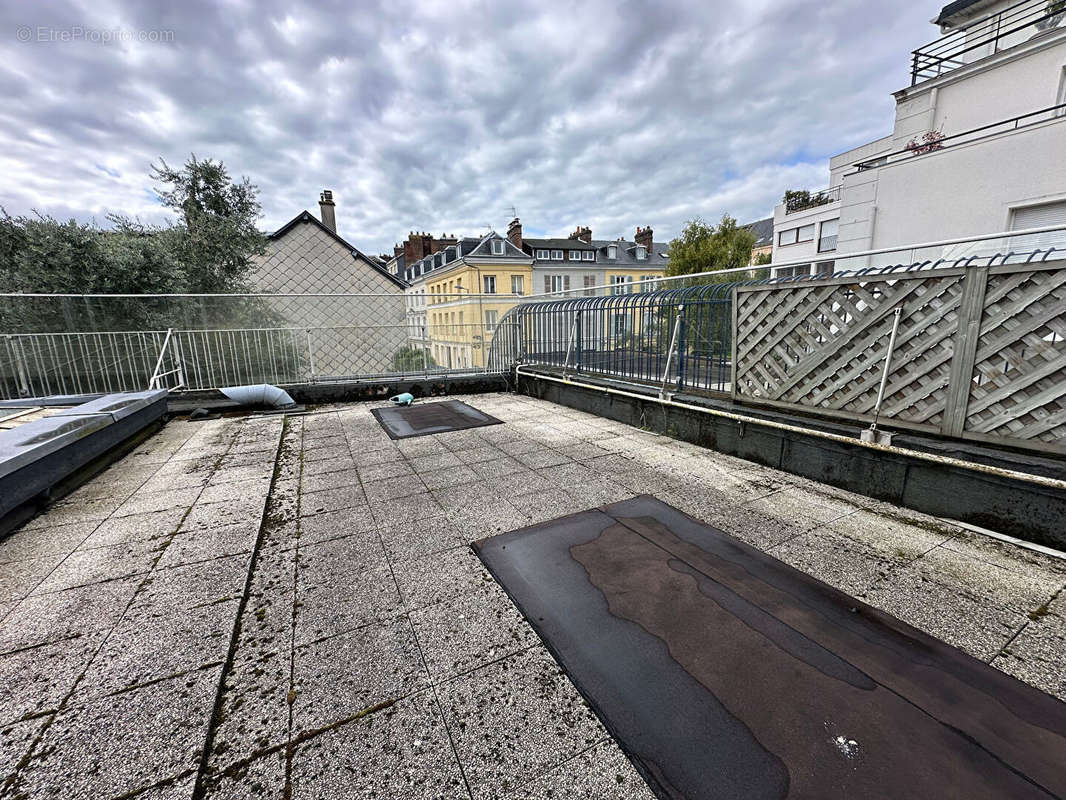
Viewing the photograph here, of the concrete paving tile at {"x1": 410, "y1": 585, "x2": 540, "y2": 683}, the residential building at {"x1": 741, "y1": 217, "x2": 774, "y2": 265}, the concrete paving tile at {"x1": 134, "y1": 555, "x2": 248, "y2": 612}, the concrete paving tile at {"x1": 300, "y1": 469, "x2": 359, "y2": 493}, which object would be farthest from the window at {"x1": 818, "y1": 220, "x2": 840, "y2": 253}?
the concrete paving tile at {"x1": 134, "y1": 555, "x2": 248, "y2": 612}

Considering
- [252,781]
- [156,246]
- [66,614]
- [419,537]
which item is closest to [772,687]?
[252,781]

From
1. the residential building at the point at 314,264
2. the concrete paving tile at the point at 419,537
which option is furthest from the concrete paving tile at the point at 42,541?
the residential building at the point at 314,264

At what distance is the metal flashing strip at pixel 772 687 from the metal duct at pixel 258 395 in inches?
247

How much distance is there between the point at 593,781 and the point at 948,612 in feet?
6.82

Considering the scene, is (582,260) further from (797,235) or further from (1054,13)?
(1054,13)

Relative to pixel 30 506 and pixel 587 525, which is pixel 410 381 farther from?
pixel 587 525

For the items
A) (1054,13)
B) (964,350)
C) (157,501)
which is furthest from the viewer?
(1054,13)

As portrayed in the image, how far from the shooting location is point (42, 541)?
286cm

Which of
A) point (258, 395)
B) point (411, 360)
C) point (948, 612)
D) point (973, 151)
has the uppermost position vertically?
point (973, 151)

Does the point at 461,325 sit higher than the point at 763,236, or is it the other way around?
the point at 763,236

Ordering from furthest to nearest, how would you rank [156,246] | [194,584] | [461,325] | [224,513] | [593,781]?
[461,325], [156,246], [224,513], [194,584], [593,781]

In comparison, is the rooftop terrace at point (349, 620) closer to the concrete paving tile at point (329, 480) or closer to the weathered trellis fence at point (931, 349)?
the concrete paving tile at point (329, 480)

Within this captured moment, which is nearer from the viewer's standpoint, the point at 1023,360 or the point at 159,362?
the point at 1023,360

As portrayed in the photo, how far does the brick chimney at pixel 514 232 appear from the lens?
104 feet
